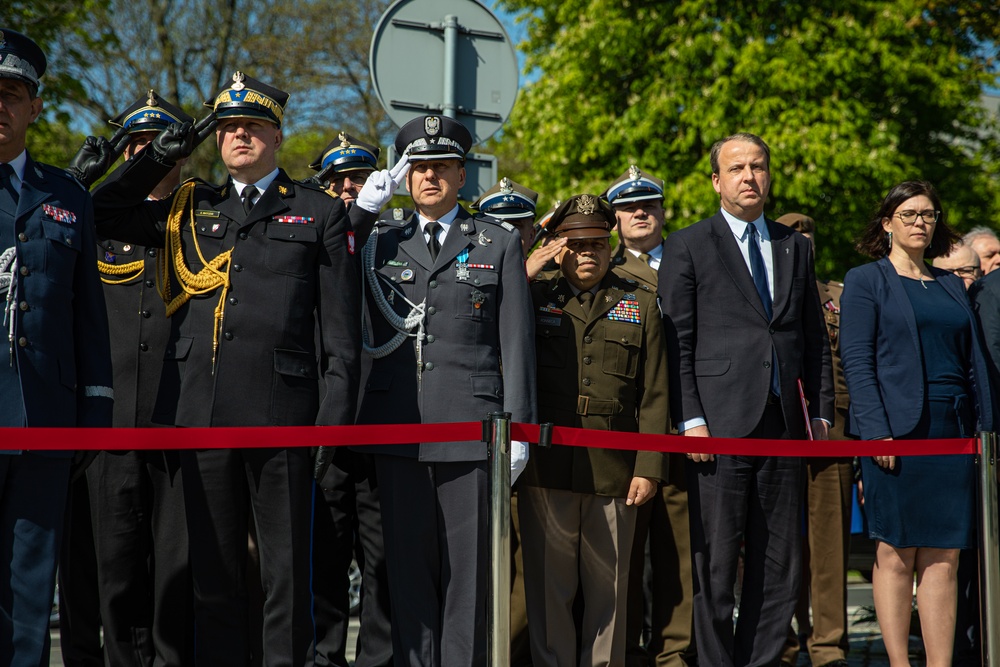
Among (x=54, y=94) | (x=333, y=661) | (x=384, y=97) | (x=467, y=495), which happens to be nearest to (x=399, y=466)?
(x=467, y=495)

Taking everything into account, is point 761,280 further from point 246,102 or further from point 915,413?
point 246,102

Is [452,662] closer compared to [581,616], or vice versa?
[452,662]

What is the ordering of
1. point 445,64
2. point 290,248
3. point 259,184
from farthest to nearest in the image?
point 445,64, point 259,184, point 290,248

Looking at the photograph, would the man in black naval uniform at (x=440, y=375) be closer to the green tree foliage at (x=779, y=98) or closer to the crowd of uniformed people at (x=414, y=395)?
the crowd of uniformed people at (x=414, y=395)

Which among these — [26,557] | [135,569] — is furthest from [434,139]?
[26,557]

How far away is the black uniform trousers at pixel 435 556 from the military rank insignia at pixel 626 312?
1.05 metres

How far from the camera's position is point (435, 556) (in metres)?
4.64

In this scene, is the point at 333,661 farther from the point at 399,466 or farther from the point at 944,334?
the point at 944,334

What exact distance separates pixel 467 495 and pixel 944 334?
92.5 inches

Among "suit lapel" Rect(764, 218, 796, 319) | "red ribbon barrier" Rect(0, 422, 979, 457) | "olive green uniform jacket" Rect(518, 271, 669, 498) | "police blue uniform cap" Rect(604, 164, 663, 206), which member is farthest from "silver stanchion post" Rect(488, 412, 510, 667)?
"police blue uniform cap" Rect(604, 164, 663, 206)

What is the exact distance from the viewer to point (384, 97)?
6.27 meters

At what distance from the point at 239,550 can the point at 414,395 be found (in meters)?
0.95

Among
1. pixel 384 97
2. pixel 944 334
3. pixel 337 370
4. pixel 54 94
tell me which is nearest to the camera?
pixel 337 370

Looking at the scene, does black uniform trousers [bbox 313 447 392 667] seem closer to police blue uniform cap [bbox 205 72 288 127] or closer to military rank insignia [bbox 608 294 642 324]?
military rank insignia [bbox 608 294 642 324]
